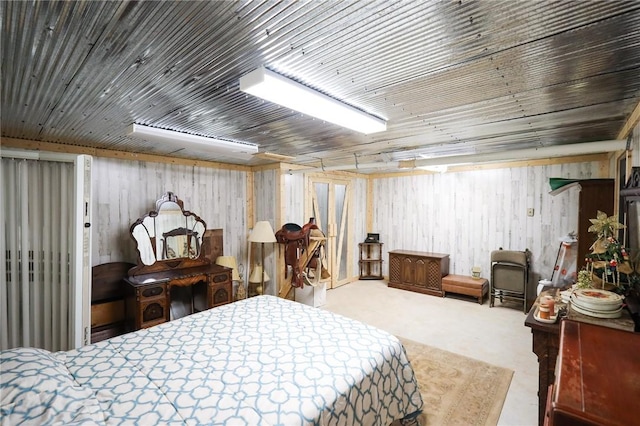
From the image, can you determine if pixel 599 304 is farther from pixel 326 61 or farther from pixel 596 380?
pixel 326 61

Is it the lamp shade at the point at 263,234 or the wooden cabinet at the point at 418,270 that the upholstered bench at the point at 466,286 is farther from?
the lamp shade at the point at 263,234

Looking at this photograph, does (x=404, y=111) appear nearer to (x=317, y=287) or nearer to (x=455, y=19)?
(x=455, y=19)

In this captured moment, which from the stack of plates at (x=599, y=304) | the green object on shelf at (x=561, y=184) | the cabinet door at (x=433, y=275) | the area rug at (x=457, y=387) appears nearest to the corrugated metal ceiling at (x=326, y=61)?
the green object on shelf at (x=561, y=184)

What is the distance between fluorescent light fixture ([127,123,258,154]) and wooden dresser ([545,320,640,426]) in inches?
122

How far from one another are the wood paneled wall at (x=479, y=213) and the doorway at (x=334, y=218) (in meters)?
0.93

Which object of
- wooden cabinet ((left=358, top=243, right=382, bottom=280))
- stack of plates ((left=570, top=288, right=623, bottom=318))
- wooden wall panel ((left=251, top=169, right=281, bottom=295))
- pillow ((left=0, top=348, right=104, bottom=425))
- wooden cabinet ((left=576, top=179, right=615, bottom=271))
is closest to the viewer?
pillow ((left=0, top=348, right=104, bottom=425))

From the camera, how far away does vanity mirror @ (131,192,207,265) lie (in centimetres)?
375

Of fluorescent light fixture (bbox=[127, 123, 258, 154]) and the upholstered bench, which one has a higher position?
fluorescent light fixture (bbox=[127, 123, 258, 154])

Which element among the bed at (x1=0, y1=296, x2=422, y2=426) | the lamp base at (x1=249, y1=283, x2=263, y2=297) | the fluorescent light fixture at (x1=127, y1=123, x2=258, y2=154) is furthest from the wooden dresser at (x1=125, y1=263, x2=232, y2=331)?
the fluorescent light fixture at (x1=127, y1=123, x2=258, y2=154)

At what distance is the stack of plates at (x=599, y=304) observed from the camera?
1695mm

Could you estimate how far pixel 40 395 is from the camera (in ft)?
4.32

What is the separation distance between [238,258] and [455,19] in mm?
4654

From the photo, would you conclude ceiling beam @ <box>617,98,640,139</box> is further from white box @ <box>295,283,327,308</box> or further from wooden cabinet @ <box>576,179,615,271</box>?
white box @ <box>295,283,327,308</box>

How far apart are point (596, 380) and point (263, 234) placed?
3956 mm
